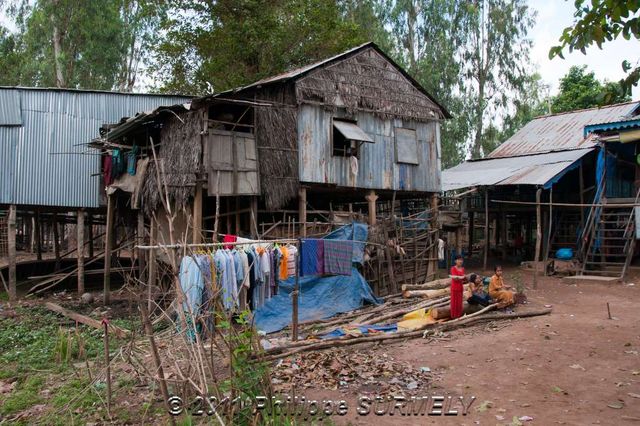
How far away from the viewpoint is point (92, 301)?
15.4 m

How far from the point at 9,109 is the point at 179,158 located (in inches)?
250

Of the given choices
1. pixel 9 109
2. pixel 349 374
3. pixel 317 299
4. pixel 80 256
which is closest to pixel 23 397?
pixel 349 374

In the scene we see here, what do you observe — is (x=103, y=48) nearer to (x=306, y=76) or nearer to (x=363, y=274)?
(x=306, y=76)

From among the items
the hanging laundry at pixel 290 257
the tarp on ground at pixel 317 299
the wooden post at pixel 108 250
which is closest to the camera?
the hanging laundry at pixel 290 257

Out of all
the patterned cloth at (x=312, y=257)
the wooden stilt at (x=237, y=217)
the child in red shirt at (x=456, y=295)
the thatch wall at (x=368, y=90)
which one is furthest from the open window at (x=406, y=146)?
the child in red shirt at (x=456, y=295)

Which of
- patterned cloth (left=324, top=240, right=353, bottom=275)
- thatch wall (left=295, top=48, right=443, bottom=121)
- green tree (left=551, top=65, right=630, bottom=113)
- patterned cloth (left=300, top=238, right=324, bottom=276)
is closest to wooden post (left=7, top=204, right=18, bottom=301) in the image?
thatch wall (left=295, top=48, right=443, bottom=121)

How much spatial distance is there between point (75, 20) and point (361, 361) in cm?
2568

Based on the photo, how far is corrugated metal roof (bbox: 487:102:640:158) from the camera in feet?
67.8

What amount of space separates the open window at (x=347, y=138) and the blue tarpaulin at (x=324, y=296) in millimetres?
2628

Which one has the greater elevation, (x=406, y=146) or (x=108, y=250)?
(x=406, y=146)

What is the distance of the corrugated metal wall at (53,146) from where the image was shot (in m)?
15.8

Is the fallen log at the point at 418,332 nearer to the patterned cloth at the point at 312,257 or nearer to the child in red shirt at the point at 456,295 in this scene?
the child in red shirt at the point at 456,295

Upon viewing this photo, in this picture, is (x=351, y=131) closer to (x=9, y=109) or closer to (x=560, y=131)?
(x=9, y=109)

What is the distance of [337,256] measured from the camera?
1230 centimetres
